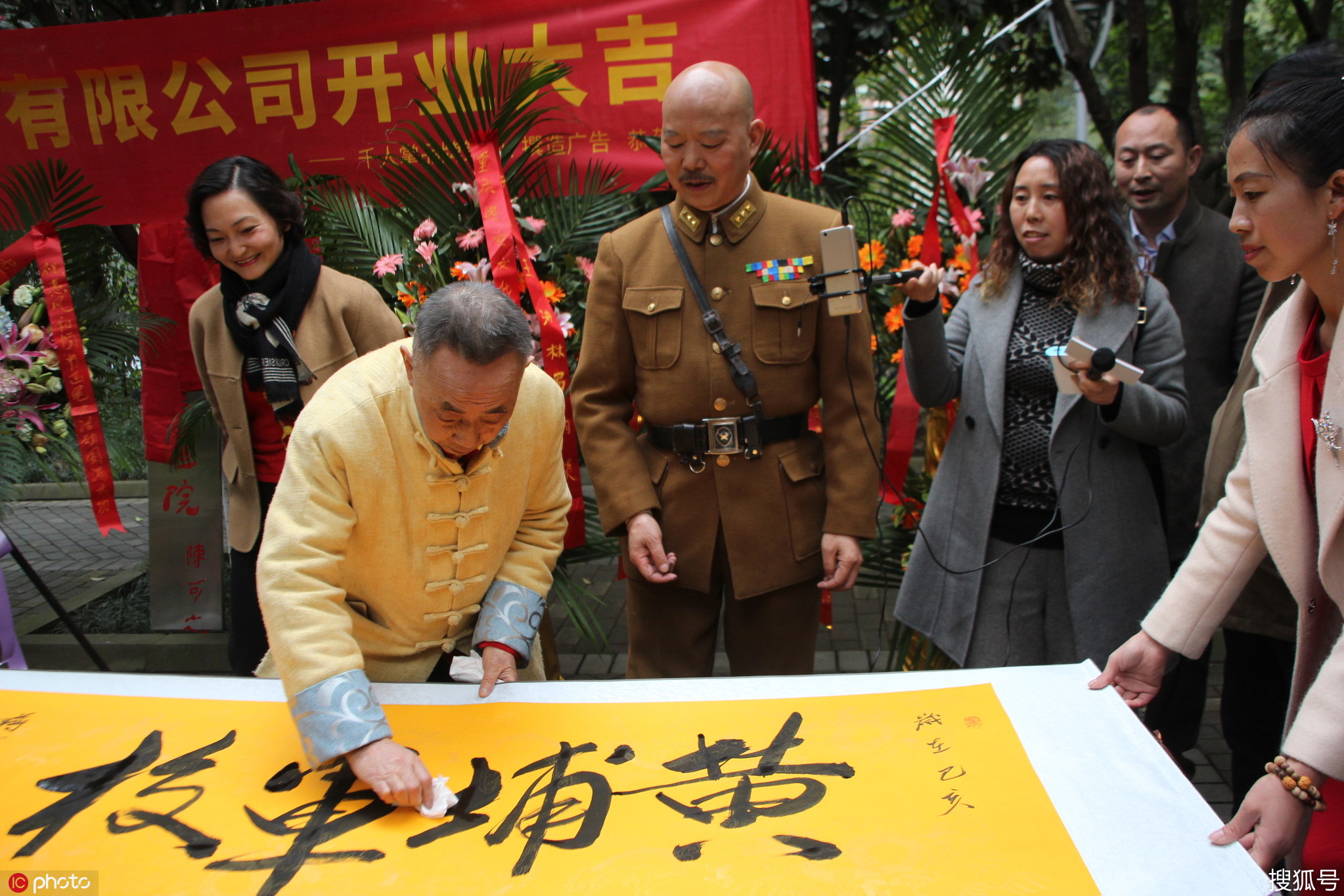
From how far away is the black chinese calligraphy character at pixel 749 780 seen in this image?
145 cm

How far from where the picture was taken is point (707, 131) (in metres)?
2.28

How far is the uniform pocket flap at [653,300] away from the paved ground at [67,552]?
10.6 feet

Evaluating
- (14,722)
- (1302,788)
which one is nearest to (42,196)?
(14,722)

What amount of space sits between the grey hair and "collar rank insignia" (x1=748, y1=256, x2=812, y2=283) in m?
0.99

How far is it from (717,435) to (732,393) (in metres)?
0.12

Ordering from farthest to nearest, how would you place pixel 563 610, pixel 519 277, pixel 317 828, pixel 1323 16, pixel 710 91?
pixel 1323 16 < pixel 563 610 < pixel 519 277 < pixel 710 91 < pixel 317 828

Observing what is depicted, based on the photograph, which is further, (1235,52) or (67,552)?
(67,552)

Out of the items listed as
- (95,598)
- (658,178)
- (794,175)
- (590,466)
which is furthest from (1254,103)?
(95,598)

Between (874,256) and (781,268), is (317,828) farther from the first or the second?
(874,256)

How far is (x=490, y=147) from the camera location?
10.6 ft

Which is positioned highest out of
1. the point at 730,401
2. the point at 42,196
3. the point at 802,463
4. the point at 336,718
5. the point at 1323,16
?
the point at 1323,16

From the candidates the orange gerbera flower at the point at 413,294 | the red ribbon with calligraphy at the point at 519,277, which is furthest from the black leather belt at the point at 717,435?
the orange gerbera flower at the point at 413,294

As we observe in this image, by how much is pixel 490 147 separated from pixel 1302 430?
8.49 ft

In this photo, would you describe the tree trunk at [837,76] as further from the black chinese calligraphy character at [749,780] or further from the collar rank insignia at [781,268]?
the black chinese calligraphy character at [749,780]
